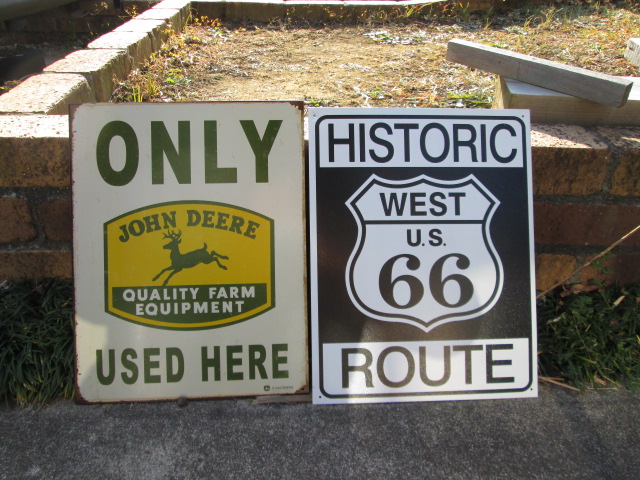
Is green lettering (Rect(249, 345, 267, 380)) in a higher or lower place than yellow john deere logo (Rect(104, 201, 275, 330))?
lower

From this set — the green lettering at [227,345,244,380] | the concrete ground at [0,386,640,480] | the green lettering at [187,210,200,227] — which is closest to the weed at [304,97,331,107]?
the green lettering at [187,210,200,227]

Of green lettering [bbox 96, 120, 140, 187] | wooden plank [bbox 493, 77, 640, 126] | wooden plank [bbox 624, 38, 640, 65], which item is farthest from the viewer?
wooden plank [bbox 624, 38, 640, 65]

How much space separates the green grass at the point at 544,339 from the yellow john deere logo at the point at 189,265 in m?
0.34

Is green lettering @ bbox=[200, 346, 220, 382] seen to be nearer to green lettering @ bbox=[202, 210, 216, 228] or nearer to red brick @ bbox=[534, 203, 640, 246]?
green lettering @ bbox=[202, 210, 216, 228]

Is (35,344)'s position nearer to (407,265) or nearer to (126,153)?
(126,153)

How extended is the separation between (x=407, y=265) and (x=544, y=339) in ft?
2.12

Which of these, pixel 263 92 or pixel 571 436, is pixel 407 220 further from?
pixel 263 92

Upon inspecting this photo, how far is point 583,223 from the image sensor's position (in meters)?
2.20

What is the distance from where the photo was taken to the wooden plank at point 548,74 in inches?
86.8

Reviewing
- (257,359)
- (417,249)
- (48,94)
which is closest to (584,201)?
(417,249)

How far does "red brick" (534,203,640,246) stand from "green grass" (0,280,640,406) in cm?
20

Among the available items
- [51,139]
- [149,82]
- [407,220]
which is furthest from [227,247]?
[149,82]

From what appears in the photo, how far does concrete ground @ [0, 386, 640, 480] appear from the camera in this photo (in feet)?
5.62

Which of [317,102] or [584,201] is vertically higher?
[317,102]
